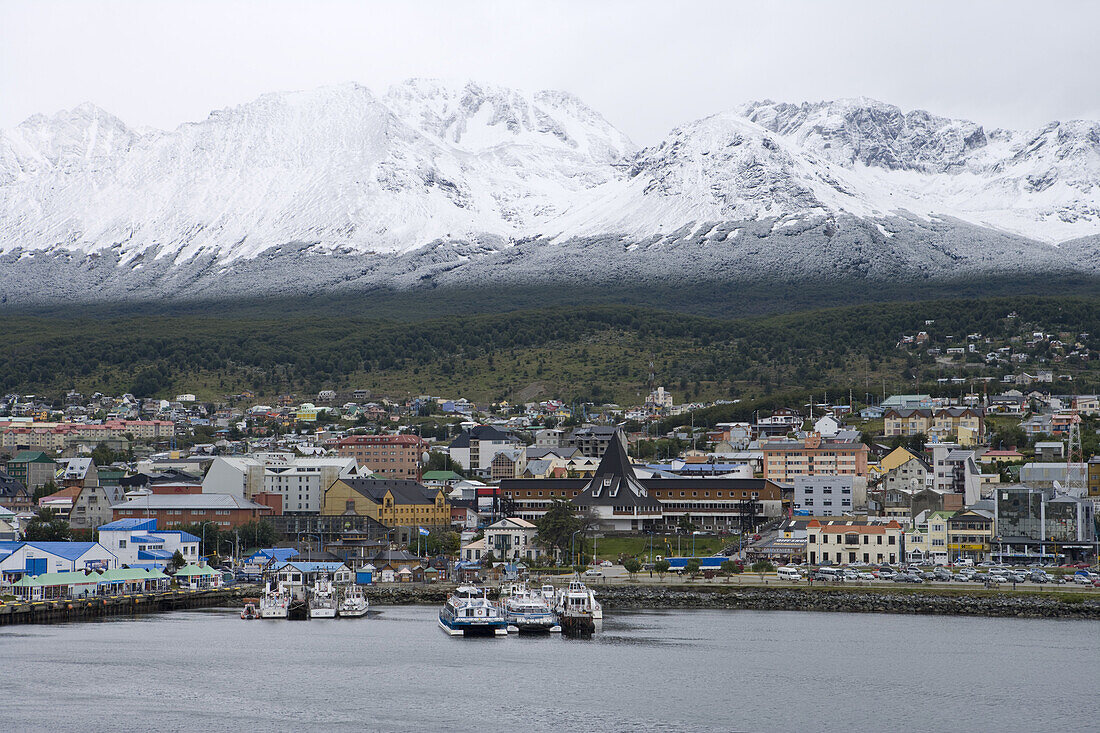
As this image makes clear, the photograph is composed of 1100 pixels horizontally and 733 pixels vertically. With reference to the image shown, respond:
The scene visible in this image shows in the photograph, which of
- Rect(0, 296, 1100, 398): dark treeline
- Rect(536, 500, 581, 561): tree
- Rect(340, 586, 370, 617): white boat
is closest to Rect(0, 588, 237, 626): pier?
Rect(340, 586, 370, 617): white boat

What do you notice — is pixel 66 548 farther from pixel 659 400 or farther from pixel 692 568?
pixel 659 400

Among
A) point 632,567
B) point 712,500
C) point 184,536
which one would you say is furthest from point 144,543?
point 712,500

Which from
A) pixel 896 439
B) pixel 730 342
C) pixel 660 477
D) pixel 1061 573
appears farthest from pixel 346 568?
pixel 730 342

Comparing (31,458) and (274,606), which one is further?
(31,458)

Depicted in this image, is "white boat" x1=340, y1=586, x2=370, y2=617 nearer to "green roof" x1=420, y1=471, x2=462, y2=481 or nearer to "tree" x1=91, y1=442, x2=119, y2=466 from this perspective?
"green roof" x1=420, y1=471, x2=462, y2=481

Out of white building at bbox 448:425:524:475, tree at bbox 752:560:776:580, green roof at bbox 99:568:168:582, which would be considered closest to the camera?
green roof at bbox 99:568:168:582

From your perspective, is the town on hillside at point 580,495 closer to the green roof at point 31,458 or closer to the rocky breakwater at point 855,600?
the green roof at point 31,458
